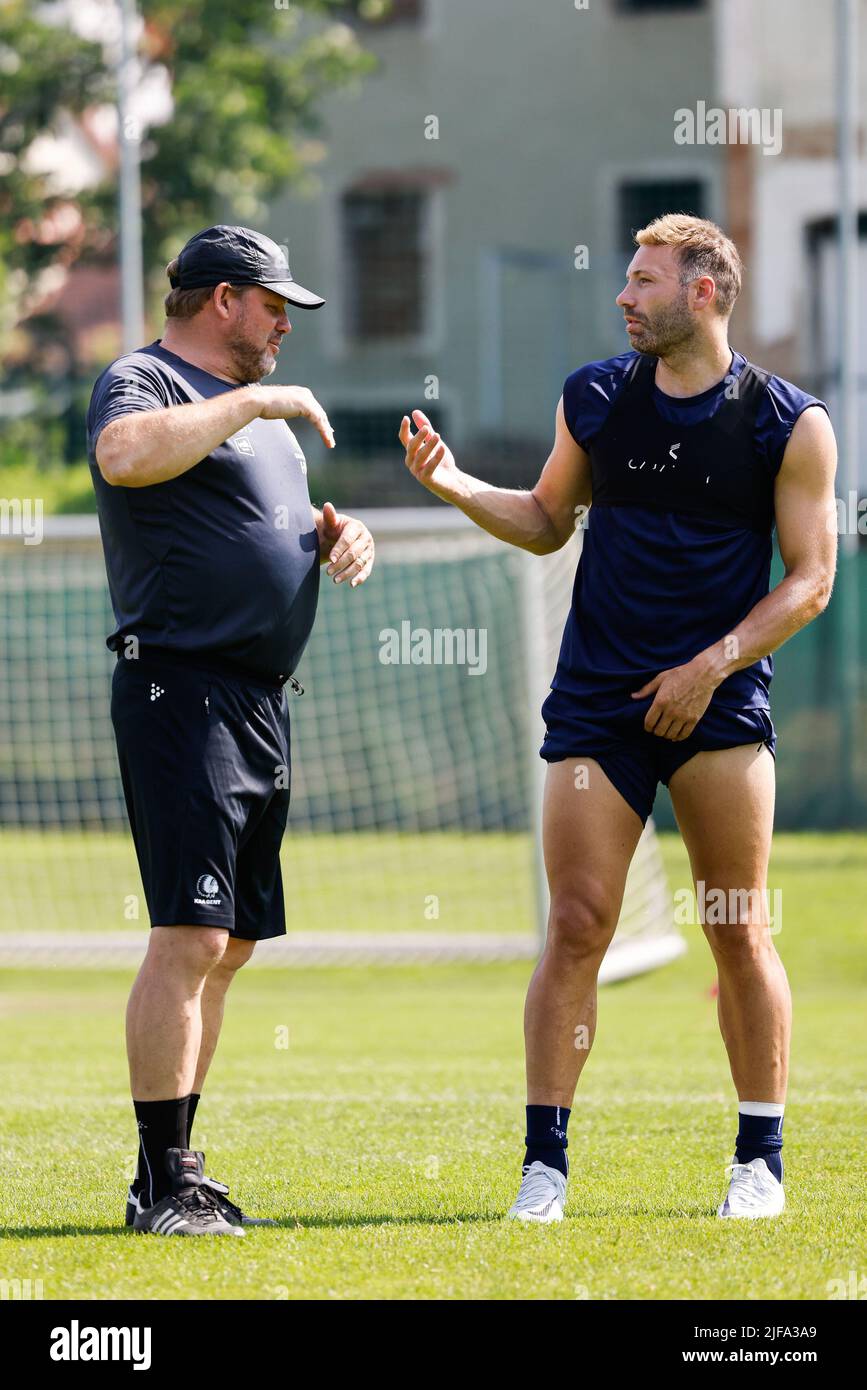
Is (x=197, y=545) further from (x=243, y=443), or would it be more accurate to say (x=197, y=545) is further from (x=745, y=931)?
(x=745, y=931)

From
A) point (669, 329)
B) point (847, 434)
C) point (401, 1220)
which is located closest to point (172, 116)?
point (847, 434)

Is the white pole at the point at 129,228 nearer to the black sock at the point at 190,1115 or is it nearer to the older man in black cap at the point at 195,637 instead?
the older man in black cap at the point at 195,637

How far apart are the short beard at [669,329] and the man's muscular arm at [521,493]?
0.30 metres

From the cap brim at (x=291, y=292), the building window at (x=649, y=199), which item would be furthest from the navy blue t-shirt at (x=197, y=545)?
the building window at (x=649, y=199)

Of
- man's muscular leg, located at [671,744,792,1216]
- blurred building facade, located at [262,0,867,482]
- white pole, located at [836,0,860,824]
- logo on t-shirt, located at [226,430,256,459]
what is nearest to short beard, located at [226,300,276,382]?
logo on t-shirt, located at [226,430,256,459]

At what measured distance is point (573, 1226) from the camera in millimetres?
4348

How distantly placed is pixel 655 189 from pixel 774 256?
7.47 feet

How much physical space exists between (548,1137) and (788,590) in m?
1.41

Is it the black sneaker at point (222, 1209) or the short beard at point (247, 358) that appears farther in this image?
the short beard at point (247, 358)

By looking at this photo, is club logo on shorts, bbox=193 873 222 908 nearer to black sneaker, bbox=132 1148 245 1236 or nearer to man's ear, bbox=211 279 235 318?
black sneaker, bbox=132 1148 245 1236

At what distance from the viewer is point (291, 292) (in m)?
4.58

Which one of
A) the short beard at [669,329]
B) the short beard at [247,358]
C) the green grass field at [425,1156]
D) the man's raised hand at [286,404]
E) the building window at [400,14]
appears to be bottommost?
the green grass field at [425,1156]

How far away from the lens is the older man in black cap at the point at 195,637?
4.30 m
